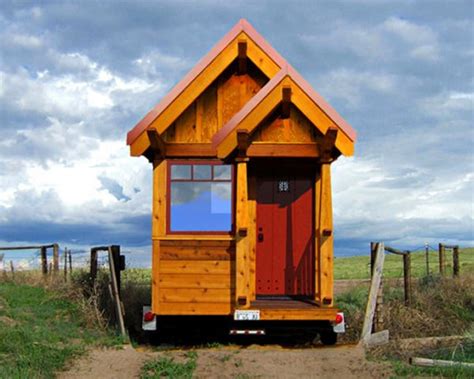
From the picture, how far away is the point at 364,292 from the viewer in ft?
57.1

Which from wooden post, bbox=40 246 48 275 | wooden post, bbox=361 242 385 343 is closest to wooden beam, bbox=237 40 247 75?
wooden post, bbox=361 242 385 343

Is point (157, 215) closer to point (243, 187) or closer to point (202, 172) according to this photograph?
point (202, 172)

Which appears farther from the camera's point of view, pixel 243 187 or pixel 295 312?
pixel 243 187

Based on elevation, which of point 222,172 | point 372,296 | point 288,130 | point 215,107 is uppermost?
point 215,107

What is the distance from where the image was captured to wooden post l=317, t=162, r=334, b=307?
12.0m

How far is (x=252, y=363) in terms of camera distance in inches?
401

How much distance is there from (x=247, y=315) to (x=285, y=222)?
236cm

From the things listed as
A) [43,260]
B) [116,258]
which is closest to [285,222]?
[116,258]

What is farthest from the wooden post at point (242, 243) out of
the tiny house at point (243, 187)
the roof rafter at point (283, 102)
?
the roof rafter at point (283, 102)

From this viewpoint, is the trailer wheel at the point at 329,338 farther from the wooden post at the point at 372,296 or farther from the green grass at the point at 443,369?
the green grass at the point at 443,369

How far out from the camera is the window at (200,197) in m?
12.5

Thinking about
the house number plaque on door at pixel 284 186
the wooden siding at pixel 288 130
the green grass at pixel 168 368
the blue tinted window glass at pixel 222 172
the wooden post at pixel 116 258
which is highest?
the wooden siding at pixel 288 130

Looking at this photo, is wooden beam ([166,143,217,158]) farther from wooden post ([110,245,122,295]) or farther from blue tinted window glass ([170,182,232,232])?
wooden post ([110,245,122,295])

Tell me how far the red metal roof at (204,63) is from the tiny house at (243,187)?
2 centimetres
